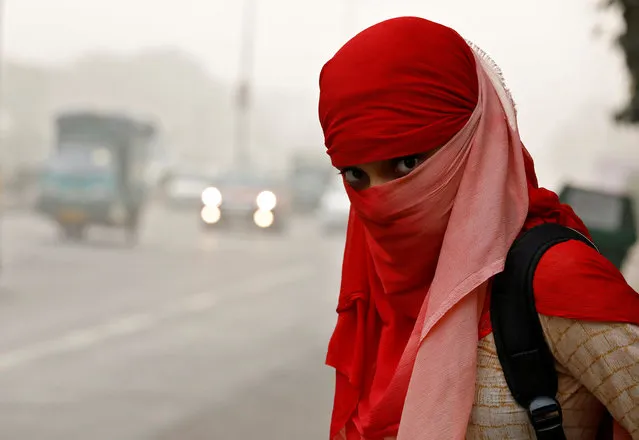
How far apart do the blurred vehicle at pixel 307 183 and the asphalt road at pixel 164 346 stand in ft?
62.2

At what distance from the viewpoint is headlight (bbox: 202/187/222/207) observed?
2589cm

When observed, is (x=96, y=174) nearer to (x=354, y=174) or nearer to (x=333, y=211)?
(x=333, y=211)

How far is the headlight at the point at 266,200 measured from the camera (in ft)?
84.8

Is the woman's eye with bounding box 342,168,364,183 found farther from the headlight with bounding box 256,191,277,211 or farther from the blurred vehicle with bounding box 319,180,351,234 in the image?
the blurred vehicle with bounding box 319,180,351,234

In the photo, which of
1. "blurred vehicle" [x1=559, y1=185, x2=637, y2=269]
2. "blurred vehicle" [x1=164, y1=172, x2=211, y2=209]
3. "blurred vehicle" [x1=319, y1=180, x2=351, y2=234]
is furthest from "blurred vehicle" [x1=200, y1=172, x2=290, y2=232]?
"blurred vehicle" [x1=559, y1=185, x2=637, y2=269]

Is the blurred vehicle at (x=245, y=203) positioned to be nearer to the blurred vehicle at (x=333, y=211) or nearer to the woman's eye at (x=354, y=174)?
the blurred vehicle at (x=333, y=211)

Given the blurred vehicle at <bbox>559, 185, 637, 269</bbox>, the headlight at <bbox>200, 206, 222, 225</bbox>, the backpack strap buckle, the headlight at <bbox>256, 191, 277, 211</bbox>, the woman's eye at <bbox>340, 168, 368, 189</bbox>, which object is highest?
the woman's eye at <bbox>340, 168, 368, 189</bbox>

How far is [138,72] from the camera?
97438mm

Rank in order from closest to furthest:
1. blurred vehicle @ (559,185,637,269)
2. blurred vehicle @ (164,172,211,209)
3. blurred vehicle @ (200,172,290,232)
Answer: blurred vehicle @ (559,185,637,269) < blurred vehicle @ (200,172,290,232) < blurred vehicle @ (164,172,211,209)

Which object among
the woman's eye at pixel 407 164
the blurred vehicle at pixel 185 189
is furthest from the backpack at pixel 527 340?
the blurred vehicle at pixel 185 189

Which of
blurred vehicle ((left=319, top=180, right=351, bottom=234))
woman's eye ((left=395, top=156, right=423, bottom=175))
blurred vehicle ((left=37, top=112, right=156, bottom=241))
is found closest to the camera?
woman's eye ((left=395, top=156, right=423, bottom=175))

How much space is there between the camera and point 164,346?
1021 centimetres

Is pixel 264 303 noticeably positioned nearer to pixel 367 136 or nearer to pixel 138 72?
pixel 367 136

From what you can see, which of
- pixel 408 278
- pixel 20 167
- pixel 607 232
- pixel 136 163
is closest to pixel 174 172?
A: pixel 20 167
